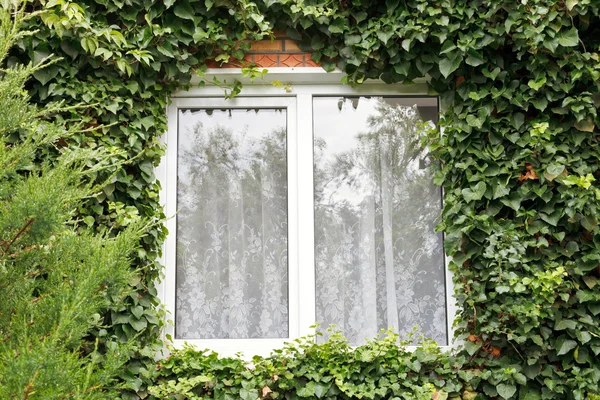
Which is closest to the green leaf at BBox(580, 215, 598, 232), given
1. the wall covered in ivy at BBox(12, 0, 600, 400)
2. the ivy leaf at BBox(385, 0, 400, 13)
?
the wall covered in ivy at BBox(12, 0, 600, 400)

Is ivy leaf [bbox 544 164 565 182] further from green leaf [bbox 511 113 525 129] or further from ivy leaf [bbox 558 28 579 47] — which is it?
ivy leaf [bbox 558 28 579 47]

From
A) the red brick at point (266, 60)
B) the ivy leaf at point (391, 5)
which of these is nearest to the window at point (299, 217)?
the red brick at point (266, 60)

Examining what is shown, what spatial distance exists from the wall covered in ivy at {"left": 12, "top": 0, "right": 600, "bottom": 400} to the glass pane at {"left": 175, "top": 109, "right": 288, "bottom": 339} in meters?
0.21

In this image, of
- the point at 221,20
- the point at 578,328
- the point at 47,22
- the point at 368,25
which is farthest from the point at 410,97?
the point at 47,22

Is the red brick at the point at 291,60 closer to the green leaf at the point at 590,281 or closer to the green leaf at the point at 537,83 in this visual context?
the green leaf at the point at 537,83

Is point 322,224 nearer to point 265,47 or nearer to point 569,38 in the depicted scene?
point 265,47

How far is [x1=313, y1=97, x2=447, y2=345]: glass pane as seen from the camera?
344cm

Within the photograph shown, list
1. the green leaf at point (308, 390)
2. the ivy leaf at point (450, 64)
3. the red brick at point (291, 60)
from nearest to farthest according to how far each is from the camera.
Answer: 1. the green leaf at point (308, 390)
2. the ivy leaf at point (450, 64)
3. the red brick at point (291, 60)

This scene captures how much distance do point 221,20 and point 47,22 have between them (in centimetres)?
84

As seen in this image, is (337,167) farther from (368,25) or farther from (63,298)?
(63,298)

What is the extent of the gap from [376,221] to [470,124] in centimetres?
69

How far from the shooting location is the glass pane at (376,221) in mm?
3436

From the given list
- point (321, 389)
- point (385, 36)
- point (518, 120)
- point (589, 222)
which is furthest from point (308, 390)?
point (385, 36)

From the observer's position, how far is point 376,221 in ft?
11.5
